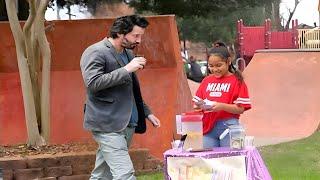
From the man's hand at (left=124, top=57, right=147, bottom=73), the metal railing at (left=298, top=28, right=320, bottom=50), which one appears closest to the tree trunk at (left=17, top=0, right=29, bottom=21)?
the man's hand at (left=124, top=57, right=147, bottom=73)

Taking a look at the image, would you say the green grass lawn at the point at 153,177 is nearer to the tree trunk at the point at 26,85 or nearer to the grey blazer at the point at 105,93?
the tree trunk at the point at 26,85

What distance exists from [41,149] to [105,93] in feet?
9.97

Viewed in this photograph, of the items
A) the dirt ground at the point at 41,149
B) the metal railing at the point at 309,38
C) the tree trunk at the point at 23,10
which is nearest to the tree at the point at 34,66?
the dirt ground at the point at 41,149

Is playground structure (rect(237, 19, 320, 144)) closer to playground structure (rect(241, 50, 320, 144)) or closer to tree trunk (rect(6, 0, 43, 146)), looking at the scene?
playground structure (rect(241, 50, 320, 144))

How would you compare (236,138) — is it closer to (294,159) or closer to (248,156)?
(248,156)

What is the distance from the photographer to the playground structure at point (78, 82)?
8.57m

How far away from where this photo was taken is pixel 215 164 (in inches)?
182

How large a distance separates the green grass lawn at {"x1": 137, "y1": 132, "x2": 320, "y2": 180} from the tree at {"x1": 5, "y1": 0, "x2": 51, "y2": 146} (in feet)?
4.76

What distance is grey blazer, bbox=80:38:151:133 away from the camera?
4828mm

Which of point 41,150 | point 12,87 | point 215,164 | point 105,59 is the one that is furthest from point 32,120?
point 215,164

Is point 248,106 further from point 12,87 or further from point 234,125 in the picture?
point 12,87

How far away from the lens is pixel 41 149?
772cm

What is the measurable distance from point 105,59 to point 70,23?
156 inches

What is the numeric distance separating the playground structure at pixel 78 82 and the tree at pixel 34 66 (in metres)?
0.65
